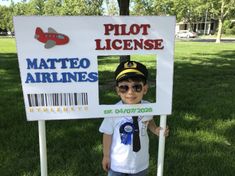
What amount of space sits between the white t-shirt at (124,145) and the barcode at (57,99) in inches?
13.8

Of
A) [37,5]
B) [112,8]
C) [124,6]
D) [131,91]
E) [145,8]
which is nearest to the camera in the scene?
[131,91]

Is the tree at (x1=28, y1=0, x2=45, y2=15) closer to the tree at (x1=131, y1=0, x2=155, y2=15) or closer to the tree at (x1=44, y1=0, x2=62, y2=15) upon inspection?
the tree at (x1=44, y1=0, x2=62, y2=15)

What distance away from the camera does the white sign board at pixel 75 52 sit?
6.63ft

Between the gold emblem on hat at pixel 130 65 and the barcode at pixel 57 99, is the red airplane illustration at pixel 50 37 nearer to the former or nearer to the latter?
the barcode at pixel 57 99

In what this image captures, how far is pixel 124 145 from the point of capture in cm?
243

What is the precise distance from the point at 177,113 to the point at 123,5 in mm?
2570

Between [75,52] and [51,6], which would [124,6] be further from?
[51,6]

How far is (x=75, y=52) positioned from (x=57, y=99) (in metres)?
0.33

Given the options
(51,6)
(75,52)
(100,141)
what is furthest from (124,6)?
(51,6)

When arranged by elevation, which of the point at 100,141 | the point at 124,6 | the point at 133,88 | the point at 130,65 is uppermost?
the point at 124,6

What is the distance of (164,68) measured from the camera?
2215mm

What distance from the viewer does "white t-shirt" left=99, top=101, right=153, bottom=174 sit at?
2.42 meters

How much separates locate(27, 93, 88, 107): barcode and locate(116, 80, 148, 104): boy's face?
0.30m

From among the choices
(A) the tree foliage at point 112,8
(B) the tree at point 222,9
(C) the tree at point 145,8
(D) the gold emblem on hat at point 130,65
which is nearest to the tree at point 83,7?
(A) the tree foliage at point 112,8
